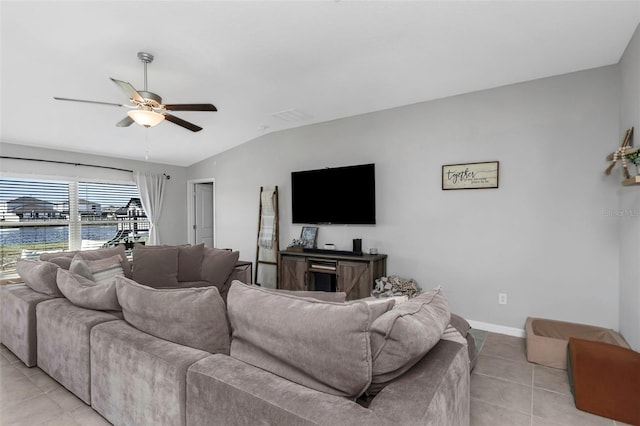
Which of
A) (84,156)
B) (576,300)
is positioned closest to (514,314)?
(576,300)

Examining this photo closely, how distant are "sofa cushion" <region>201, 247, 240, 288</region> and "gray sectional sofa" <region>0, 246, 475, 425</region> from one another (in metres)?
1.96

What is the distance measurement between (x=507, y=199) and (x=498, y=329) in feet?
4.53

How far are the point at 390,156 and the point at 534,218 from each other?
5.67ft

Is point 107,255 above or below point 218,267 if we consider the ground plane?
above

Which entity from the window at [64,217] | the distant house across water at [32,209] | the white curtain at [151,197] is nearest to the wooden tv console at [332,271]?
the white curtain at [151,197]

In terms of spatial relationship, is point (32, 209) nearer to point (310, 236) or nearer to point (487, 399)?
point (310, 236)

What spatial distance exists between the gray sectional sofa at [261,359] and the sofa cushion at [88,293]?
1cm

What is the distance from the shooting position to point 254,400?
3.58ft

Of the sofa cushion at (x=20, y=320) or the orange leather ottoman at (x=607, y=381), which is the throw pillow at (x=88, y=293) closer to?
the sofa cushion at (x=20, y=320)

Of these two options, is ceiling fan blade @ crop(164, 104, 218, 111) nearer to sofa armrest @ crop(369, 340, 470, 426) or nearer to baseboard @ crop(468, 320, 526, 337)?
sofa armrest @ crop(369, 340, 470, 426)

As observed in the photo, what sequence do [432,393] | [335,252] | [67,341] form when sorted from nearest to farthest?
[432,393] → [67,341] → [335,252]

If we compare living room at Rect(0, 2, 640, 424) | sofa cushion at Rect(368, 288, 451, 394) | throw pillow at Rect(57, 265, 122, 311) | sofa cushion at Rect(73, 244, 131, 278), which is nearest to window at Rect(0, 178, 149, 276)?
living room at Rect(0, 2, 640, 424)

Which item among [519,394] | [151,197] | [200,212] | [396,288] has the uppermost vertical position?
[151,197]

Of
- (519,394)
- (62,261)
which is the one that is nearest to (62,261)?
(62,261)
